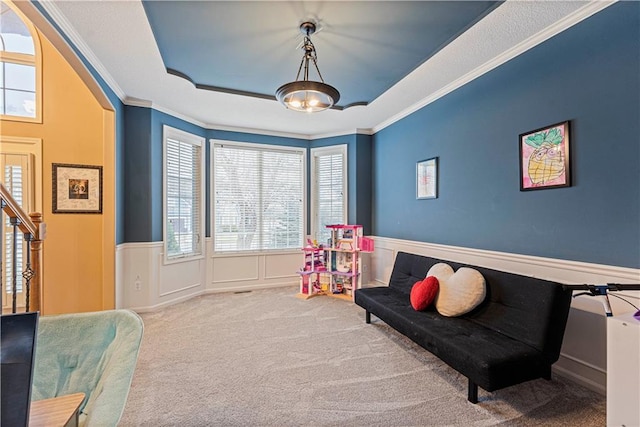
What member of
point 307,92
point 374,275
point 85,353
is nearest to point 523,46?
point 307,92

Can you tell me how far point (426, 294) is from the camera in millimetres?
2746

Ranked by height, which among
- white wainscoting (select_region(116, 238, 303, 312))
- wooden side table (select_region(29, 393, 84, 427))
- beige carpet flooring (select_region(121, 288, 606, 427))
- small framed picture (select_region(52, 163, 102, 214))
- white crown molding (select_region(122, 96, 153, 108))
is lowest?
beige carpet flooring (select_region(121, 288, 606, 427))

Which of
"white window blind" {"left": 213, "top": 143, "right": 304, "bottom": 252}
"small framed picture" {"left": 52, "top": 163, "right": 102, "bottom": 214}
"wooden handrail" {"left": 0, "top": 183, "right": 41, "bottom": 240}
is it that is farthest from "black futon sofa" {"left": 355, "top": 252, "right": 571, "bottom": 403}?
"small framed picture" {"left": 52, "top": 163, "right": 102, "bottom": 214}

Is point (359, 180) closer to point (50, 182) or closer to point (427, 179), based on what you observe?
point (427, 179)

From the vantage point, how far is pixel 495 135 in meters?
2.91

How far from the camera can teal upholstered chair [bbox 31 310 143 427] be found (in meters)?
1.33

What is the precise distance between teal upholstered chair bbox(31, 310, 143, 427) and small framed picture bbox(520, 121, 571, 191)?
9.85 feet

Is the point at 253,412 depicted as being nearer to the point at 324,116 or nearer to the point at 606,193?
the point at 606,193

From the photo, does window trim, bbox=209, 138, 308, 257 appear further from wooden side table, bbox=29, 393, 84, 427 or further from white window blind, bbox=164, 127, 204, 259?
wooden side table, bbox=29, 393, 84, 427

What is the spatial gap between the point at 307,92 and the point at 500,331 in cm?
236

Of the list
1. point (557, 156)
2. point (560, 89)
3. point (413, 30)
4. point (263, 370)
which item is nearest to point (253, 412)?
point (263, 370)

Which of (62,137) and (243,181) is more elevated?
(62,137)

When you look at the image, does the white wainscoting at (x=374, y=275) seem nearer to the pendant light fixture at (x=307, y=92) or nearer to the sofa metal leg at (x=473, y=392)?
the sofa metal leg at (x=473, y=392)

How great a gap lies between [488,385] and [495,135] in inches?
87.1
